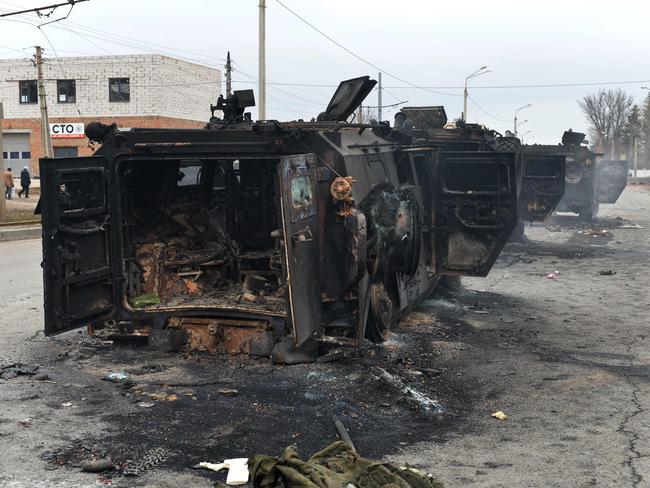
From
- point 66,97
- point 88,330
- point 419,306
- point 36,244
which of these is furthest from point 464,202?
point 66,97

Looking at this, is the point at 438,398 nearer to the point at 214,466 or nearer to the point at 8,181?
the point at 214,466

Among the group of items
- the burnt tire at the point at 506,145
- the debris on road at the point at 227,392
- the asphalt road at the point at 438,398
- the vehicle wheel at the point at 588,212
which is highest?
the burnt tire at the point at 506,145

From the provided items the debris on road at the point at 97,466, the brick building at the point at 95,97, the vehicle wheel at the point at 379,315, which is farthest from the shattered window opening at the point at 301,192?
the brick building at the point at 95,97

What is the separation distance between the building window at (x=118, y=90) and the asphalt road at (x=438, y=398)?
3377 cm

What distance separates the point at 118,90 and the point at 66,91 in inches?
136

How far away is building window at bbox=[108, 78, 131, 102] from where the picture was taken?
4197 centimetres

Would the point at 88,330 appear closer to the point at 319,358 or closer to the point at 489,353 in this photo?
the point at 319,358

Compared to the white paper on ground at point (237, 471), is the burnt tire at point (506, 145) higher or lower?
higher

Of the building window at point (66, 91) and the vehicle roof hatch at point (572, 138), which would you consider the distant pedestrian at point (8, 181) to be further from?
the vehicle roof hatch at point (572, 138)

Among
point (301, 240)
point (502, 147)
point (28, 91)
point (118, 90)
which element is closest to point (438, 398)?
point (301, 240)

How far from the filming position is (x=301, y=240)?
6121 millimetres

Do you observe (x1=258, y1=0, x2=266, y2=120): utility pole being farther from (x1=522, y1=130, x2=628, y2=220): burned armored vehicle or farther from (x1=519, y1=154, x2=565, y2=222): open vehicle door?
(x1=519, y1=154, x2=565, y2=222): open vehicle door

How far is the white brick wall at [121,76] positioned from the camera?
41.3 m

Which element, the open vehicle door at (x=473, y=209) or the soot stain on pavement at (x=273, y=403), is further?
the open vehicle door at (x=473, y=209)
